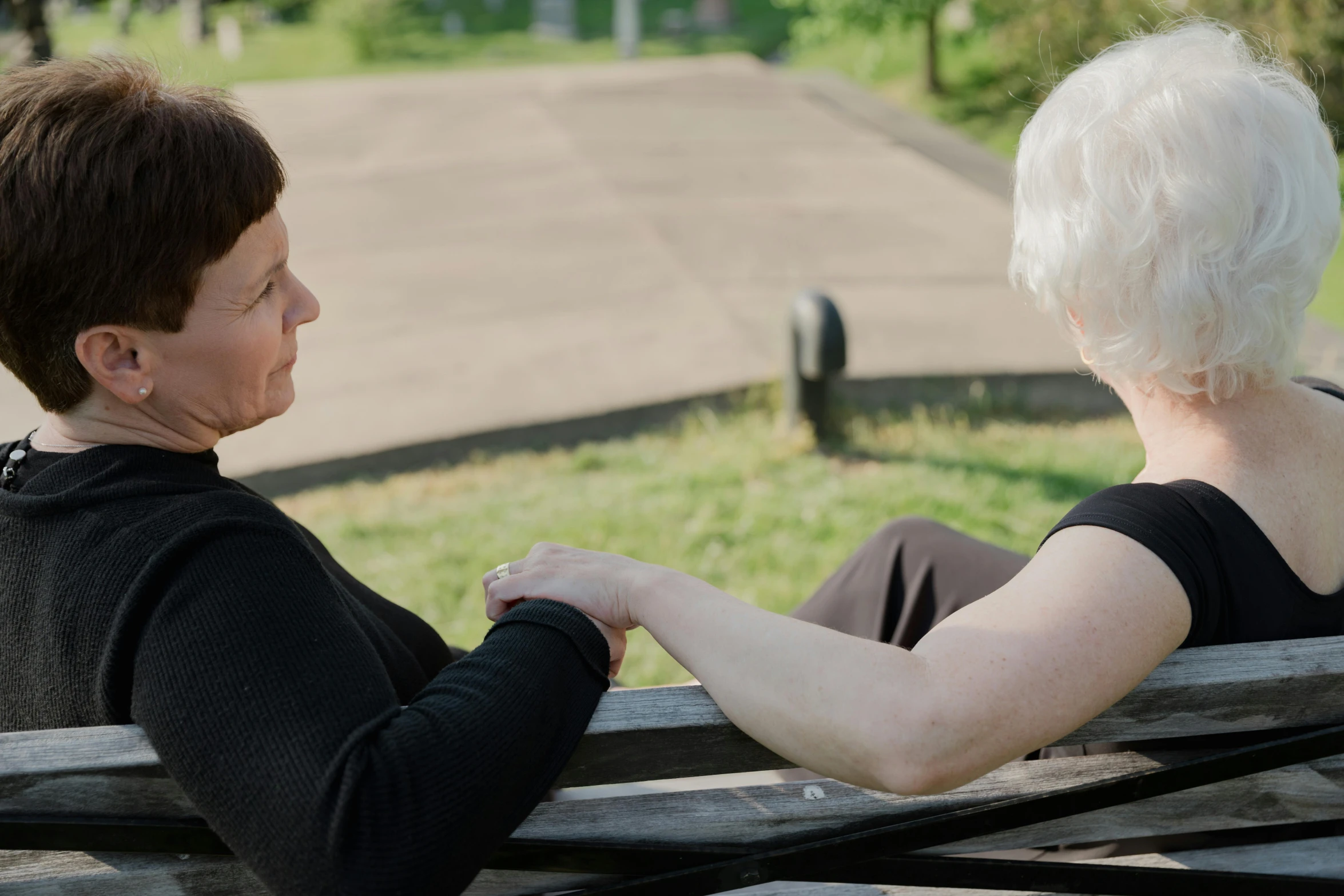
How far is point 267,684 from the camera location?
3.82 ft

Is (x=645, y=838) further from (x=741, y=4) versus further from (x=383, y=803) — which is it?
(x=741, y=4)

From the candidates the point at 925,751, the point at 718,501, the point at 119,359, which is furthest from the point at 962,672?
the point at 718,501

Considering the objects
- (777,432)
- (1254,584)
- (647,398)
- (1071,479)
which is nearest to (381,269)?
(647,398)

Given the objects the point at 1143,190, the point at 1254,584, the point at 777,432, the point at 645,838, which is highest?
the point at 1143,190

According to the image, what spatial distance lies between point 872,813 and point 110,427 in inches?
40.2

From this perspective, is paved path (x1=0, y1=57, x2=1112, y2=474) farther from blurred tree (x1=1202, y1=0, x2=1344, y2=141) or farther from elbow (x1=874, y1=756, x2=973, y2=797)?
elbow (x1=874, y1=756, x2=973, y2=797)

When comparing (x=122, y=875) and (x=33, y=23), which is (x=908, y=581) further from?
(x=33, y=23)

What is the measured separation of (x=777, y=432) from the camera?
16.0 ft

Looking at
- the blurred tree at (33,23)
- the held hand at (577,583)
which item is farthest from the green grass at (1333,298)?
the blurred tree at (33,23)

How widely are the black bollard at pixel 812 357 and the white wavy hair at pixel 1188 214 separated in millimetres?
2852

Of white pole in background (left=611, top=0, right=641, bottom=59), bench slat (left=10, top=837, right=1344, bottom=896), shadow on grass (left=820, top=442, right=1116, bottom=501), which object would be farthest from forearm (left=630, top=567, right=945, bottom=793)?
white pole in background (left=611, top=0, right=641, bottom=59)

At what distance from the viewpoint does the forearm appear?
1.25m

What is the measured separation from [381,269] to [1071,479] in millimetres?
4616

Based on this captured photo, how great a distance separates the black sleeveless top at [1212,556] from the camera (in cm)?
138
